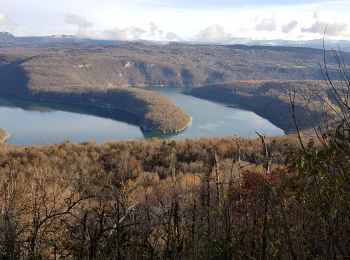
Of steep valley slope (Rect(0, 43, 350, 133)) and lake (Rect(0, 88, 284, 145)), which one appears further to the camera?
steep valley slope (Rect(0, 43, 350, 133))

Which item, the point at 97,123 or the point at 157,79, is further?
the point at 157,79

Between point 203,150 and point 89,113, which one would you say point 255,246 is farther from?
point 89,113

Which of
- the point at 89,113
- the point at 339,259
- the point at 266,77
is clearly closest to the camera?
the point at 339,259

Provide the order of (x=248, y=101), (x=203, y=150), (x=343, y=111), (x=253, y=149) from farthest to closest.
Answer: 1. (x=248, y=101)
2. (x=203, y=150)
3. (x=253, y=149)
4. (x=343, y=111)

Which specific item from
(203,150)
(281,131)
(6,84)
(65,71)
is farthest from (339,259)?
(65,71)

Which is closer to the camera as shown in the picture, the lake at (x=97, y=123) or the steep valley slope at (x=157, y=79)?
the lake at (x=97, y=123)

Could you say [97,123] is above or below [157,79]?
above

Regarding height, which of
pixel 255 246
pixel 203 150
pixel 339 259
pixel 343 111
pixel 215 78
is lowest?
pixel 215 78

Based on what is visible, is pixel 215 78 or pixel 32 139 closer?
pixel 32 139
